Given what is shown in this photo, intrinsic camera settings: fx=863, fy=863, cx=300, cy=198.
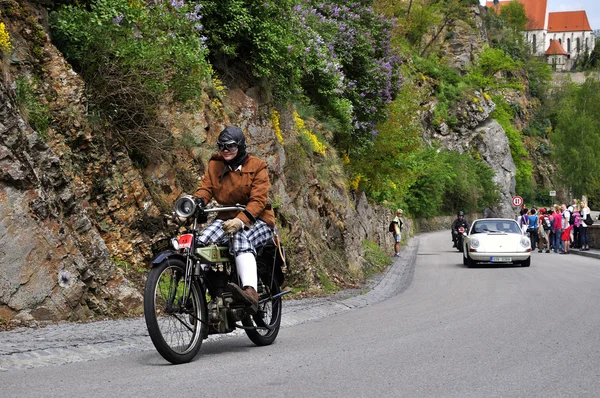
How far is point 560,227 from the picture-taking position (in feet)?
115

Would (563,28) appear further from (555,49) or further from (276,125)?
(276,125)

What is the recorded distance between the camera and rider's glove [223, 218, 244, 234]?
744cm

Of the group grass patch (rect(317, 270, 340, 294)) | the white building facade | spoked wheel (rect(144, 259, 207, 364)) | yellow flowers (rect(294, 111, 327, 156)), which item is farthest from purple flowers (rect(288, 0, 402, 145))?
the white building facade

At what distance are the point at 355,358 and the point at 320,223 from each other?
1216 cm

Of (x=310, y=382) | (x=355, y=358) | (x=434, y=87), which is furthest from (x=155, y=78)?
(x=434, y=87)

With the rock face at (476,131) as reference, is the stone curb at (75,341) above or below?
below

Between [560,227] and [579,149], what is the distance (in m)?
73.4

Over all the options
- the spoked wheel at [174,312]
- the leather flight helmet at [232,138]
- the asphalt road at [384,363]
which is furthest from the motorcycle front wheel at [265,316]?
the leather flight helmet at [232,138]

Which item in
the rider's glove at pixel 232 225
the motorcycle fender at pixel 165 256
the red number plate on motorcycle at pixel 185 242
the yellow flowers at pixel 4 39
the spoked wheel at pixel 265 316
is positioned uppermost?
the yellow flowers at pixel 4 39

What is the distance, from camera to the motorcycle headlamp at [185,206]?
7.27m

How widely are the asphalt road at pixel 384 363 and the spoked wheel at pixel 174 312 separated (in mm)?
159

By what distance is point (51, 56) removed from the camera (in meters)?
11.3

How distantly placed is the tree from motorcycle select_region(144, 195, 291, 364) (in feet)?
321

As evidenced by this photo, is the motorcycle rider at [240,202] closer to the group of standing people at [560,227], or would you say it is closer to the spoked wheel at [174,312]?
the spoked wheel at [174,312]
